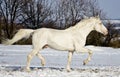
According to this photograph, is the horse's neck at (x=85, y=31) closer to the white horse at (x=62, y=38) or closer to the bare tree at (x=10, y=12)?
the white horse at (x=62, y=38)

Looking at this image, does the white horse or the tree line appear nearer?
the white horse

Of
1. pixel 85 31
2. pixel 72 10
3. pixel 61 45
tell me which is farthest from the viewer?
pixel 72 10

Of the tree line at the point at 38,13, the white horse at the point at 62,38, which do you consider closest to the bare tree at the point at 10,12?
the tree line at the point at 38,13

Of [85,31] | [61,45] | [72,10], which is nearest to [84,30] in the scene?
[85,31]

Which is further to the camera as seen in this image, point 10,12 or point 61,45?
point 10,12

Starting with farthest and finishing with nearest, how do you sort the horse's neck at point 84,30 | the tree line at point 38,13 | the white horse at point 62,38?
the tree line at point 38,13 < the horse's neck at point 84,30 < the white horse at point 62,38

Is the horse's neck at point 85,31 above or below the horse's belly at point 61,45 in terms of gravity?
above

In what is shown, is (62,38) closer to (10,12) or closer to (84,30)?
(84,30)

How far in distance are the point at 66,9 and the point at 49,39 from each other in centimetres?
Result: 4125

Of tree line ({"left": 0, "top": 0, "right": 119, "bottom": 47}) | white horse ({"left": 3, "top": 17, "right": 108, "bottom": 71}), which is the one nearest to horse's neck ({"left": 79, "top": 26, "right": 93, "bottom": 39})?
white horse ({"left": 3, "top": 17, "right": 108, "bottom": 71})

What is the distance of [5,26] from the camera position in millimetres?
51344

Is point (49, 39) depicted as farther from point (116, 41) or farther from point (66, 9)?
point (66, 9)

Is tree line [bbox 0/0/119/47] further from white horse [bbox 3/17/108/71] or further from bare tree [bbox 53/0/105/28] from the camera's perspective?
white horse [bbox 3/17/108/71]

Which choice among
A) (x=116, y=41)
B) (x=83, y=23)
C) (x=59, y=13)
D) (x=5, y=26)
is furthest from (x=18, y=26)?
(x=83, y=23)
